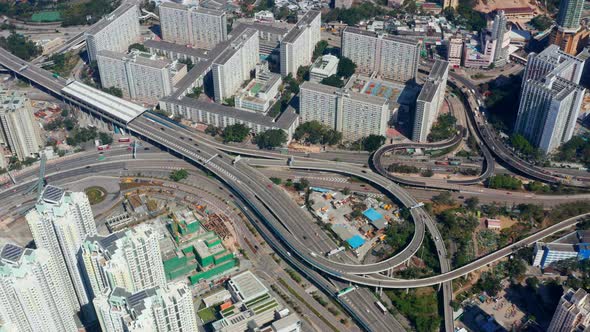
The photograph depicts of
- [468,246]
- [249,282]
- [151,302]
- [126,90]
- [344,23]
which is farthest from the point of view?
[344,23]

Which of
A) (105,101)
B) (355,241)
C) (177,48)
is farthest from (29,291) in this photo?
(177,48)

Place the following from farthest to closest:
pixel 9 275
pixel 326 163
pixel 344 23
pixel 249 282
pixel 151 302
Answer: pixel 344 23 < pixel 326 163 < pixel 249 282 < pixel 9 275 < pixel 151 302

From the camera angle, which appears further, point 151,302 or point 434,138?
point 434,138

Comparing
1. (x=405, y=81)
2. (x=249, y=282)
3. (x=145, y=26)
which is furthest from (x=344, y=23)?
A: (x=249, y=282)

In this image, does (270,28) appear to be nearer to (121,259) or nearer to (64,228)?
(64,228)

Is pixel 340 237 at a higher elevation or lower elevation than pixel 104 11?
lower

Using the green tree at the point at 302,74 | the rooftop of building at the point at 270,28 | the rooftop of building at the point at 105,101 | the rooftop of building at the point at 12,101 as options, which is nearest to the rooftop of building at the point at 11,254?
the rooftop of building at the point at 12,101

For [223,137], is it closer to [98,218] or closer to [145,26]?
[98,218]

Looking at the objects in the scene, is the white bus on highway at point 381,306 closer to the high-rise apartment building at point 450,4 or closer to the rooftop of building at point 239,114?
the rooftop of building at point 239,114
